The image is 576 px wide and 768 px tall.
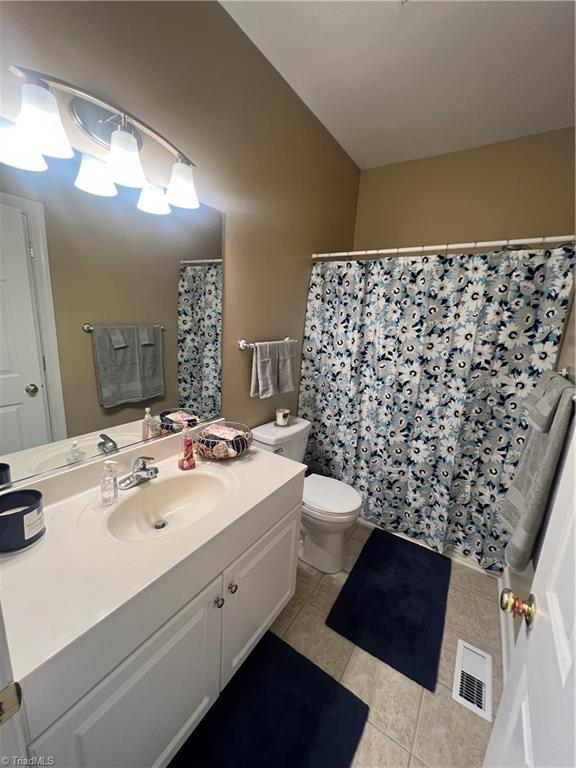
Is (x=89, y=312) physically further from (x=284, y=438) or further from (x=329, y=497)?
(x=329, y=497)

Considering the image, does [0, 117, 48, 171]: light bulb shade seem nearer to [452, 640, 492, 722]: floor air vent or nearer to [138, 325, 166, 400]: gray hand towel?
[138, 325, 166, 400]: gray hand towel

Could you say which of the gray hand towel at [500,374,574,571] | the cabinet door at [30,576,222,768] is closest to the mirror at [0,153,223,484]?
the cabinet door at [30,576,222,768]

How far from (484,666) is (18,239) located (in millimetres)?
2339

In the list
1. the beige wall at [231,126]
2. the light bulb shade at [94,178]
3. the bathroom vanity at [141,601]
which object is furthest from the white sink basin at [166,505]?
the light bulb shade at [94,178]

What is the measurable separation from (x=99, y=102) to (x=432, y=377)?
1.90 meters

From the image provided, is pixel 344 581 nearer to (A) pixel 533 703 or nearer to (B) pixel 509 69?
(A) pixel 533 703

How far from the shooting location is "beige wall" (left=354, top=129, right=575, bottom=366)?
6.04 ft

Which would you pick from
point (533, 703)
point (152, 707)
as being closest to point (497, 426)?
point (533, 703)

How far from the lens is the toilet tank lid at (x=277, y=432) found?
1.79 metres

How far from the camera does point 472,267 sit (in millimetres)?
1665

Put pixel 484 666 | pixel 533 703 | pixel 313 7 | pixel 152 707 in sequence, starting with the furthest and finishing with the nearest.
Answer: pixel 484 666 < pixel 313 7 < pixel 152 707 < pixel 533 703

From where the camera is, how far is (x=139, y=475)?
3.70 feet

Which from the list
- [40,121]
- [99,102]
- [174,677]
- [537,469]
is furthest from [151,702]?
[99,102]

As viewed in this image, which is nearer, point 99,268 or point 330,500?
point 99,268
